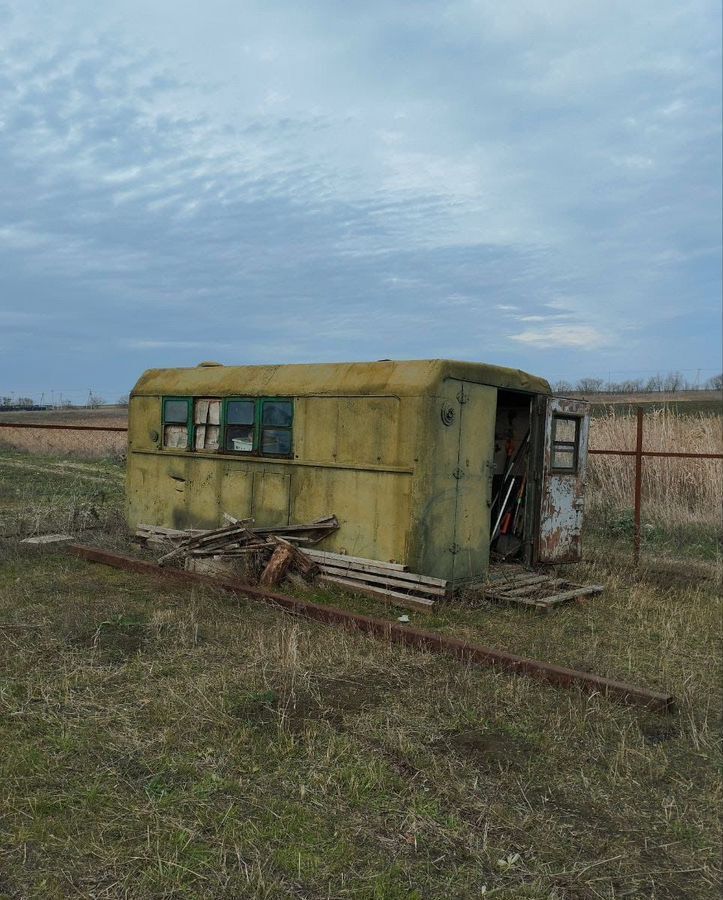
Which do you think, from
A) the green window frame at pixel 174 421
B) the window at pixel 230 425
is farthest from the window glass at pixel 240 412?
the green window frame at pixel 174 421

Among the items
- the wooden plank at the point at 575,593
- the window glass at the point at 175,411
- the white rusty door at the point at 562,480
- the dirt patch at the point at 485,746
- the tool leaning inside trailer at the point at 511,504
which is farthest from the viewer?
the window glass at the point at 175,411

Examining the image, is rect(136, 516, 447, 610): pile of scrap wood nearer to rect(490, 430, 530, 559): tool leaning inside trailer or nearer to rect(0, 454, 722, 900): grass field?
rect(0, 454, 722, 900): grass field

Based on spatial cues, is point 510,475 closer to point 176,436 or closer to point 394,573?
point 394,573

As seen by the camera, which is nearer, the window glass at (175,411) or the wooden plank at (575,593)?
the wooden plank at (575,593)

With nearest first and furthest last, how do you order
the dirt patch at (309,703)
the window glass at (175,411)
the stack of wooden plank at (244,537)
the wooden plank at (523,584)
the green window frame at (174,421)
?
the dirt patch at (309,703)
the wooden plank at (523,584)
the stack of wooden plank at (244,537)
the green window frame at (174,421)
the window glass at (175,411)

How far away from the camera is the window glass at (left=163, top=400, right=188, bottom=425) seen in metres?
11.0

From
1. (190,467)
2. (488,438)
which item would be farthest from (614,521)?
(190,467)

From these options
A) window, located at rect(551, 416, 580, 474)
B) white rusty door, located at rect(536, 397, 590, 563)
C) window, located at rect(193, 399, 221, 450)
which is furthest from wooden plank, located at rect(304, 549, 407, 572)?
window, located at rect(551, 416, 580, 474)

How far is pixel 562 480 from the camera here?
A: 9.78 metres

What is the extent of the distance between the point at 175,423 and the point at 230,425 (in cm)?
124

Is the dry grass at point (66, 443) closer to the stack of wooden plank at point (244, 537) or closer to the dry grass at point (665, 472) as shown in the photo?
the dry grass at point (665, 472)

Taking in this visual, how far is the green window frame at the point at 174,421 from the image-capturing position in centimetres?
1086

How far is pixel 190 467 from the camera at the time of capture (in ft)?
35.5

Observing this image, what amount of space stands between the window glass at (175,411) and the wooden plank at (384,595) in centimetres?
365
